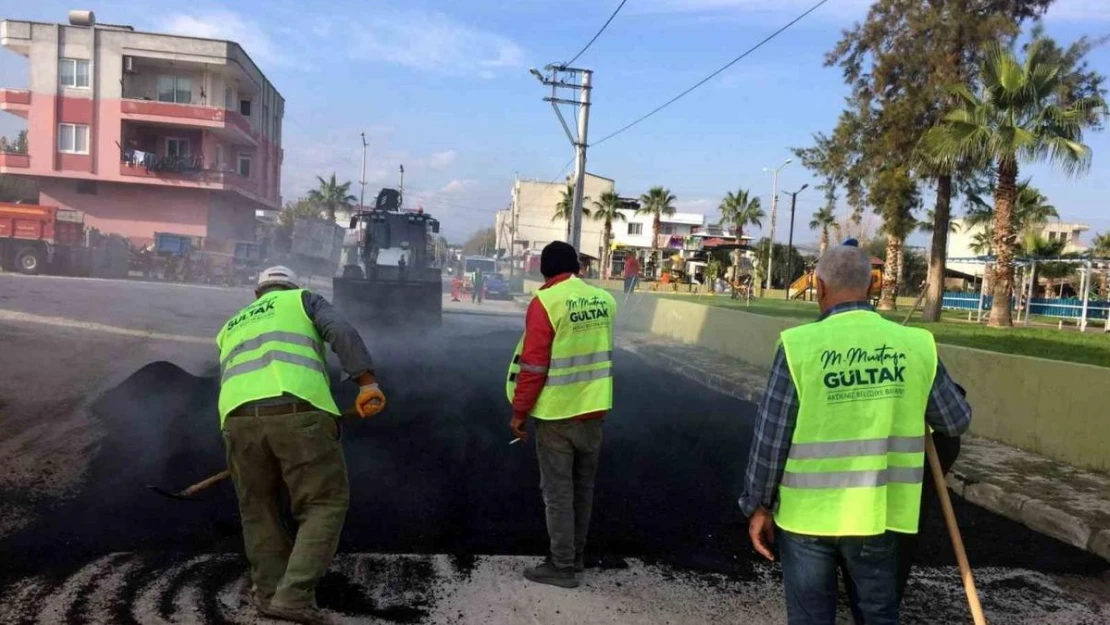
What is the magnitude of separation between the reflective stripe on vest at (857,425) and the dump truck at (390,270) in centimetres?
1453

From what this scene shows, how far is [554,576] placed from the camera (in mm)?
4371

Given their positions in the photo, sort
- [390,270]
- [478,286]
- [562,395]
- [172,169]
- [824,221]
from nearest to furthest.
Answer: [562,395] < [390,270] < [478,286] < [172,169] < [824,221]

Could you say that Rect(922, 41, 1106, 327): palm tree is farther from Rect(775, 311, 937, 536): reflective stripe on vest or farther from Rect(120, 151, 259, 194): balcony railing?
Rect(120, 151, 259, 194): balcony railing

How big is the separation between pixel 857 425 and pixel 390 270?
1556 cm

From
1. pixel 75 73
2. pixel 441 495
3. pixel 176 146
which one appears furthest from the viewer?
pixel 176 146

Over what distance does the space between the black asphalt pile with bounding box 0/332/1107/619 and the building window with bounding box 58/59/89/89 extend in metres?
36.3

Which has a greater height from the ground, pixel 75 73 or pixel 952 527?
pixel 75 73

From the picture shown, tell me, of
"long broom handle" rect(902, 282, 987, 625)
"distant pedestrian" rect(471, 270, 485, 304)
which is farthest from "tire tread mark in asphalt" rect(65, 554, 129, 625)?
"distant pedestrian" rect(471, 270, 485, 304)

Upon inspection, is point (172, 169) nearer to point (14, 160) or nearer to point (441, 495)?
point (14, 160)

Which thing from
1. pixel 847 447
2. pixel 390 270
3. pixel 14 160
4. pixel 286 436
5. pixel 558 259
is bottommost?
pixel 286 436

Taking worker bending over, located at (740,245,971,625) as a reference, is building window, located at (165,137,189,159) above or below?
above

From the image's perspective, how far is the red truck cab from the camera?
100ft

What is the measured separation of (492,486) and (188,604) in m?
2.65

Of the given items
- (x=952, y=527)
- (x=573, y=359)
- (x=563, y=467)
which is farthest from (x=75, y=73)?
(x=952, y=527)
